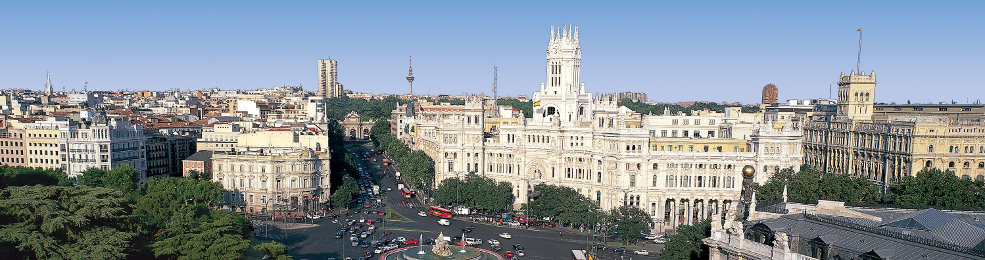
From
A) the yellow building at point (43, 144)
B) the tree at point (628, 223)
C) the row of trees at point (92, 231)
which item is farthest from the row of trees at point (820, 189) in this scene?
the yellow building at point (43, 144)

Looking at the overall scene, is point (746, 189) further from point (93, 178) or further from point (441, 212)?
point (93, 178)

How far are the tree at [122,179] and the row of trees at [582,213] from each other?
5764 cm

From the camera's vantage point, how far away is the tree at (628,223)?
95938mm

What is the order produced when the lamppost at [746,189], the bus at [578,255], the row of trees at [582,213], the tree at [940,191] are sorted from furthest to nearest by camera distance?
the row of trees at [582,213]
the tree at [940,191]
the bus at [578,255]
the lamppost at [746,189]

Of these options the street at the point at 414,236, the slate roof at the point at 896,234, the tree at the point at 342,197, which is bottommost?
the street at the point at 414,236

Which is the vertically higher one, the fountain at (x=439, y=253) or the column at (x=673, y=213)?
the column at (x=673, y=213)

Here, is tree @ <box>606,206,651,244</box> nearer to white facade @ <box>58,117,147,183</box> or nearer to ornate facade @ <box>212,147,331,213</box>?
ornate facade @ <box>212,147,331,213</box>

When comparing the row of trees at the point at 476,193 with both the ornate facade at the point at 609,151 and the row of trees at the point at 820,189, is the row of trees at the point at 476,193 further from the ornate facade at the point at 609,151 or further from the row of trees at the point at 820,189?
the row of trees at the point at 820,189

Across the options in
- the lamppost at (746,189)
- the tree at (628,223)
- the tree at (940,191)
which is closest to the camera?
the lamppost at (746,189)

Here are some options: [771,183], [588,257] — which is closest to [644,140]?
[771,183]

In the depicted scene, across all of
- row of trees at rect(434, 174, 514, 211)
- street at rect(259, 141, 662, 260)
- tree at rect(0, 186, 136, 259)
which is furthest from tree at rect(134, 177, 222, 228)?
row of trees at rect(434, 174, 514, 211)

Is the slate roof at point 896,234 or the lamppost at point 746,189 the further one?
the lamppost at point 746,189

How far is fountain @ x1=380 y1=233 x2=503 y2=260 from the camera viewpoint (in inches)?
3479

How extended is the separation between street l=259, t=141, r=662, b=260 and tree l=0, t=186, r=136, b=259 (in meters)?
23.2
